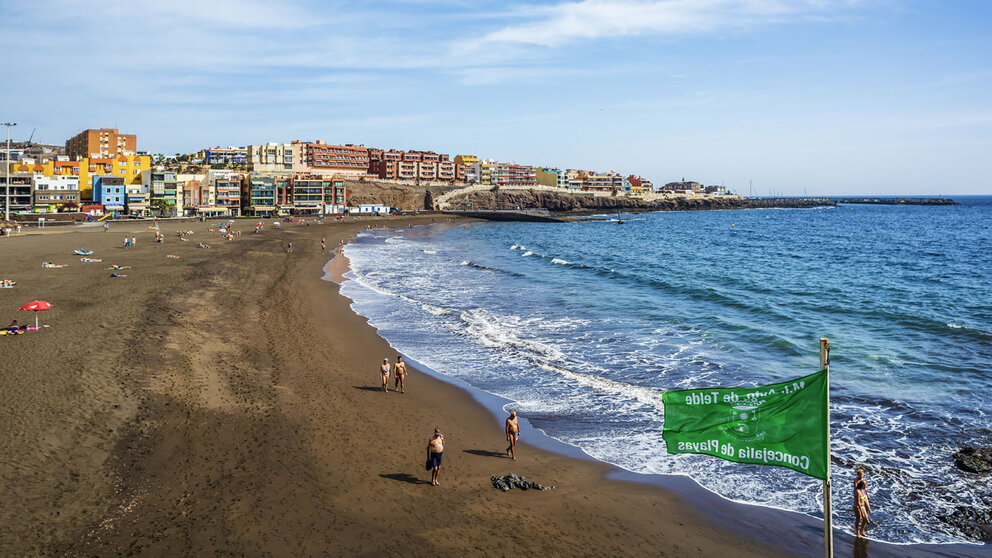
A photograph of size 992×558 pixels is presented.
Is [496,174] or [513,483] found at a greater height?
[496,174]

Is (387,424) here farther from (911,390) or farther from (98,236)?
(98,236)

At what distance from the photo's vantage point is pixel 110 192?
101500mm

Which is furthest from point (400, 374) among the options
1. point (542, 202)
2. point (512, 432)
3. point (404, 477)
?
point (542, 202)

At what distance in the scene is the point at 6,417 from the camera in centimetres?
1503

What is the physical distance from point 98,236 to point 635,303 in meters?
56.1

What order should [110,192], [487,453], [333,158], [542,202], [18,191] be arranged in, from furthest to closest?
[542,202]
[333,158]
[110,192]
[18,191]
[487,453]

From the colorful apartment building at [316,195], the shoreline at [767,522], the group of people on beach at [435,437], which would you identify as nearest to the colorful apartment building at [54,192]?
Result: the colorful apartment building at [316,195]

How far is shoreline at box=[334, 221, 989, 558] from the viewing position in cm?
1173

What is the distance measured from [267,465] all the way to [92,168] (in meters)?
111

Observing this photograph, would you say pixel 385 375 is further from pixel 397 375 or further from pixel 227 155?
pixel 227 155

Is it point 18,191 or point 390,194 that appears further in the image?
point 390,194

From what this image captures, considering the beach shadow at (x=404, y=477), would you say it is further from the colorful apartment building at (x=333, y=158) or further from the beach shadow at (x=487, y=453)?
the colorful apartment building at (x=333, y=158)

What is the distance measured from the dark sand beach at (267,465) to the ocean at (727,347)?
2045 mm

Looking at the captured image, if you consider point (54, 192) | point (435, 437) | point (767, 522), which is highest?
point (54, 192)
